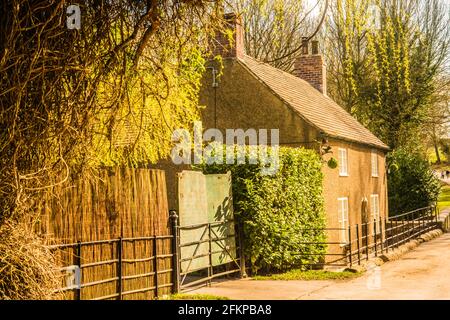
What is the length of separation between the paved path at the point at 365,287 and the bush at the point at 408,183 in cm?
1831

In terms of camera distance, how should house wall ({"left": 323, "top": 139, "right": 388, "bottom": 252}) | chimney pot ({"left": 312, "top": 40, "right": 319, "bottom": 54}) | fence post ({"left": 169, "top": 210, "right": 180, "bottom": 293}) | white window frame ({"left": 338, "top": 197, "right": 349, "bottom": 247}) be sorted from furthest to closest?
chimney pot ({"left": 312, "top": 40, "right": 319, "bottom": 54}) < white window frame ({"left": 338, "top": 197, "right": 349, "bottom": 247}) < house wall ({"left": 323, "top": 139, "right": 388, "bottom": 252}) < fence post ({"left": 169, "top": 210, "right": 180, "bottom": 293})

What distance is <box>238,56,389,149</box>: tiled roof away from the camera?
842 inches

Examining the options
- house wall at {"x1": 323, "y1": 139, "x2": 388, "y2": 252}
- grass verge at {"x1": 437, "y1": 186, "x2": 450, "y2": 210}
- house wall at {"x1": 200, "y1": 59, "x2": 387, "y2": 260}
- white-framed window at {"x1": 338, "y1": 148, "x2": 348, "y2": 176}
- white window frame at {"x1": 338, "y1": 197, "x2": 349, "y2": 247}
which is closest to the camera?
house wall at {"x1": 200, "y1": 59, "x2": 387, "y2": 260}

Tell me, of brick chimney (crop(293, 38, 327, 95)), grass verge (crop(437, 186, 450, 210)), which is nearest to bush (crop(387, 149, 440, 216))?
brick chimney (crop(293, 38, 327, 95))

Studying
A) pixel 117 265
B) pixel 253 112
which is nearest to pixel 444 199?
pixel 253 112

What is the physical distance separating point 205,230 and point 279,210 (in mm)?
3293

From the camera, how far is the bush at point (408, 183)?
34469mm

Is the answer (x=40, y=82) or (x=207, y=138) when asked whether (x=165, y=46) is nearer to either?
(x=40, y=82)

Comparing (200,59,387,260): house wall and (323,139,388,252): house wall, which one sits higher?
(200,59,387,260): house wall

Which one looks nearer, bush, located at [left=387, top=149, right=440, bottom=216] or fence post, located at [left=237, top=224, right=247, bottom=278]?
fence post, located at [left=237, top=224, right=247, bottom=278]

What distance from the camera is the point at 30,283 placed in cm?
641

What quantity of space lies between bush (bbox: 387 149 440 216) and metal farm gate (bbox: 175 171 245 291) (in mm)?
22159

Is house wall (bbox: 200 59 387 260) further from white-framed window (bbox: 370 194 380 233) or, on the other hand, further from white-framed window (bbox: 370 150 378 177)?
white-framed window (bbox: 370 150 378 177)

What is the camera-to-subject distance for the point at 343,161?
24375mm
